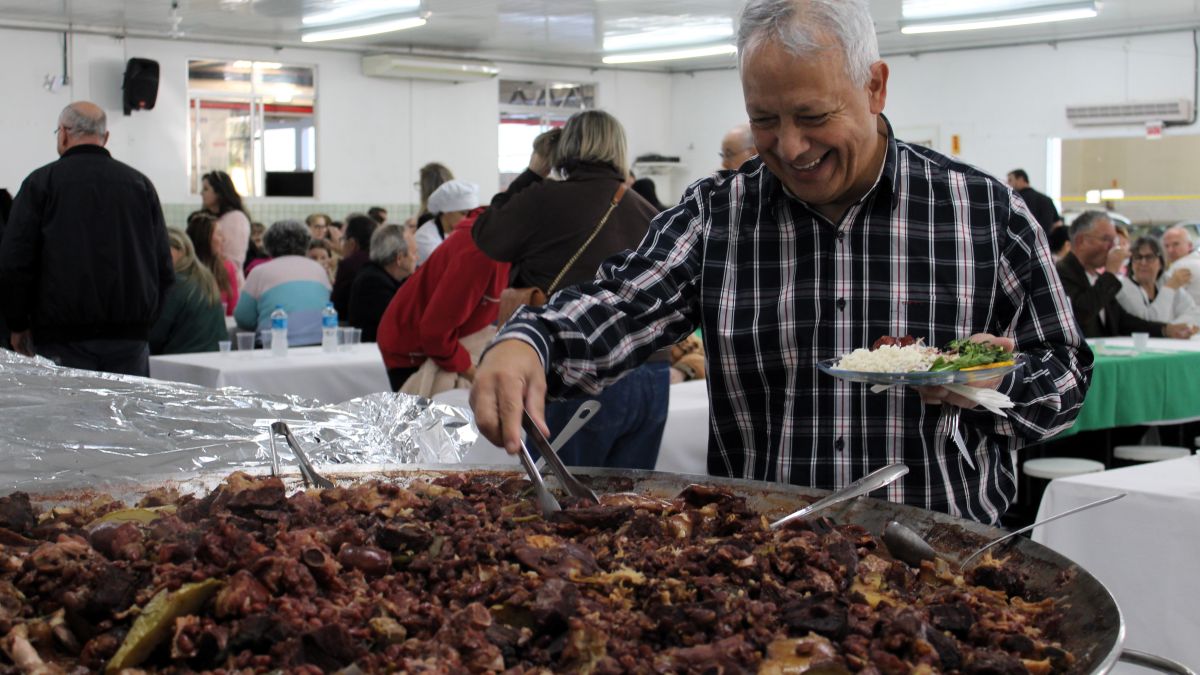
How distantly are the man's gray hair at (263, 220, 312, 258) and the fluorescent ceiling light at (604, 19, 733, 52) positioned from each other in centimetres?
800

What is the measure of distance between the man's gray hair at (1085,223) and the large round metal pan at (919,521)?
7.11 metres

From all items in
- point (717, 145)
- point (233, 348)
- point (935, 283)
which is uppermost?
point (717, 145)

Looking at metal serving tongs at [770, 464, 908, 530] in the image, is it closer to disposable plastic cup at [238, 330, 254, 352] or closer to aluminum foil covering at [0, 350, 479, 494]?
aluminum foil covering at [0, 350, 479, 494]

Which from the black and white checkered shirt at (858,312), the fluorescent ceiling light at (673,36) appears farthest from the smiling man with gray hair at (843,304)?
the fluorescent ceiling light at (673,36)

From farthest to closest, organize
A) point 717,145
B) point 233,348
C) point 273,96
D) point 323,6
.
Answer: point 717,145, point 273,96, point 323,6, point 233,348

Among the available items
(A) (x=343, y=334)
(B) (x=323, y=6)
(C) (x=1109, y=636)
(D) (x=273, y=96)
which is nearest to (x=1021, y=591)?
(C) (x=1109, y=636)

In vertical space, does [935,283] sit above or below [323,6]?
below

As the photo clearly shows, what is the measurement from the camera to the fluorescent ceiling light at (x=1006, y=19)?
13195 mm

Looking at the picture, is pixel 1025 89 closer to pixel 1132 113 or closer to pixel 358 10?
pixel 1132 113

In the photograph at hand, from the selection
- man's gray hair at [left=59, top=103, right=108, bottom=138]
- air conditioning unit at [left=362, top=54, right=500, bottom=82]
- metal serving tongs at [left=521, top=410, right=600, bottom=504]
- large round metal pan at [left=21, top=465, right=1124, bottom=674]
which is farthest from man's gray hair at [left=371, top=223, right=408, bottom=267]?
air conditioning unit at [left=362, top=54, right=500, bottom=82]

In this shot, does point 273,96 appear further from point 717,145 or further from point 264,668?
point 264,668

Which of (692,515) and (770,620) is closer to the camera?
(770,620)

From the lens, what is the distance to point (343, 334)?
7.05m

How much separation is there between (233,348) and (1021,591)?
7.01 metres
